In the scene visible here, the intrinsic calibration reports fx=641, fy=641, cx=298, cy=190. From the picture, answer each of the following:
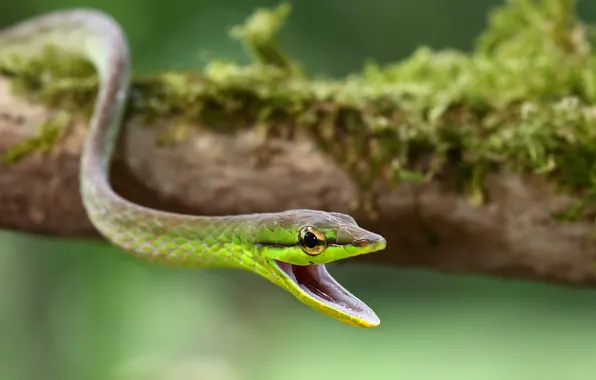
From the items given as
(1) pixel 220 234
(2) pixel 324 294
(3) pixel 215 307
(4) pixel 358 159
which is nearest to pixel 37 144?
(1) pixel 220 234

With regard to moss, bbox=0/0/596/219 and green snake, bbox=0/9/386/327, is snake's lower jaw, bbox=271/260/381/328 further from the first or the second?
moss, bbox=0/0/596/219

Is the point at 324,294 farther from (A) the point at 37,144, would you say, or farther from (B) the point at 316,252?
(A) the point at 37,144

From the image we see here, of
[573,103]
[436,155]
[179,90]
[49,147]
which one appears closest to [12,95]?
[49,147]

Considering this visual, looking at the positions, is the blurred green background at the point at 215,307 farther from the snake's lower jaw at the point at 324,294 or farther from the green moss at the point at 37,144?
the snake's lower jaw at the point at 324,294

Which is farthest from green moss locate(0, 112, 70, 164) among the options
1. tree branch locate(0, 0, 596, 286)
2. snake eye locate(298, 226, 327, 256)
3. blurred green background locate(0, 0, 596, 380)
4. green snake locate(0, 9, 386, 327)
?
blurred green background locate(0, 0, 596, 380)

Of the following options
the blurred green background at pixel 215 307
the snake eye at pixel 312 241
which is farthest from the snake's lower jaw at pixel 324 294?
the blurred green background at pixel 215 307

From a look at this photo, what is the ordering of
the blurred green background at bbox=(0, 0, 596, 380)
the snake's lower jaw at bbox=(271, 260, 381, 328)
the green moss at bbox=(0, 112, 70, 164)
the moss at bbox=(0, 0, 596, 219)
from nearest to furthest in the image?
the snake's lower jaw at bbox=(271, 260, 381, 328) → the moss at bbox=(0, 0, 596, 219) → the green moss at bbox=(0, 112, 70, 164) → the blurred green background at bbox=(0, 0, 596, 380)

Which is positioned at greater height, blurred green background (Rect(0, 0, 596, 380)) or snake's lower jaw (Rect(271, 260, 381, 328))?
blurred green background (Rect(0, 0, 596, 380))
